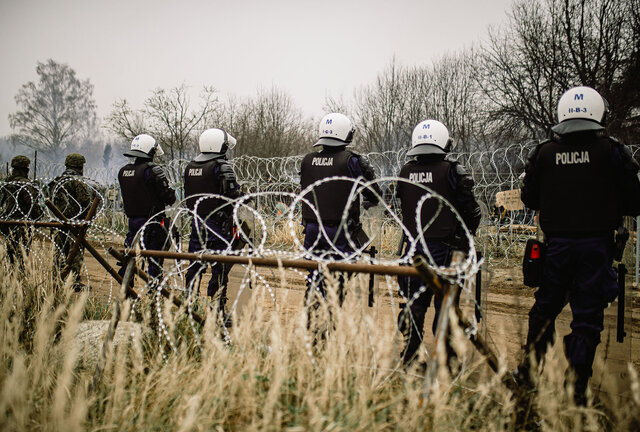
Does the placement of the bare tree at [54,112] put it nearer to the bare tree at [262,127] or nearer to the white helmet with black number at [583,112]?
the bare tree at [262,127]

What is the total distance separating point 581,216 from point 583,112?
70 centimetres

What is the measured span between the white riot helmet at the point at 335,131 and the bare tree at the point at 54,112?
4022cm

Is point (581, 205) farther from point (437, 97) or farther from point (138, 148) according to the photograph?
point (437, 97)

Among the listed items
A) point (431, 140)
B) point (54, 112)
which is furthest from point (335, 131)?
point (54, 112)

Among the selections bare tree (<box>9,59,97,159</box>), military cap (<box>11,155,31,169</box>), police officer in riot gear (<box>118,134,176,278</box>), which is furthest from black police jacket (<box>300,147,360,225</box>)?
bare tree (<box>9,59,97,159</box>)

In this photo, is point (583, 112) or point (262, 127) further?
point (262, 127)

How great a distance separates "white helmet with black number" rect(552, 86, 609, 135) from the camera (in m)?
2.91

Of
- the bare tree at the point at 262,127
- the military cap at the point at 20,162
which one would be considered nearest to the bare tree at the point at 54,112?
the bare tree at the point at 262,127

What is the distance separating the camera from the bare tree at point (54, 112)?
37.4m

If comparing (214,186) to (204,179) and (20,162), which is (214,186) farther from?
(20,162)

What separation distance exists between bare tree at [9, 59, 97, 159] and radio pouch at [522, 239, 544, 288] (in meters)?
42.1

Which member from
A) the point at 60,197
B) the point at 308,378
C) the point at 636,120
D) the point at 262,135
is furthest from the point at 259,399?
the point at 262,135

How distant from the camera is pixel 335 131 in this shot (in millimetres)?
4125

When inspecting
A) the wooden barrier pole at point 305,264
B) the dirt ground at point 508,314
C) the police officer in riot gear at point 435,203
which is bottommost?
the dirt ground at point 508,314
